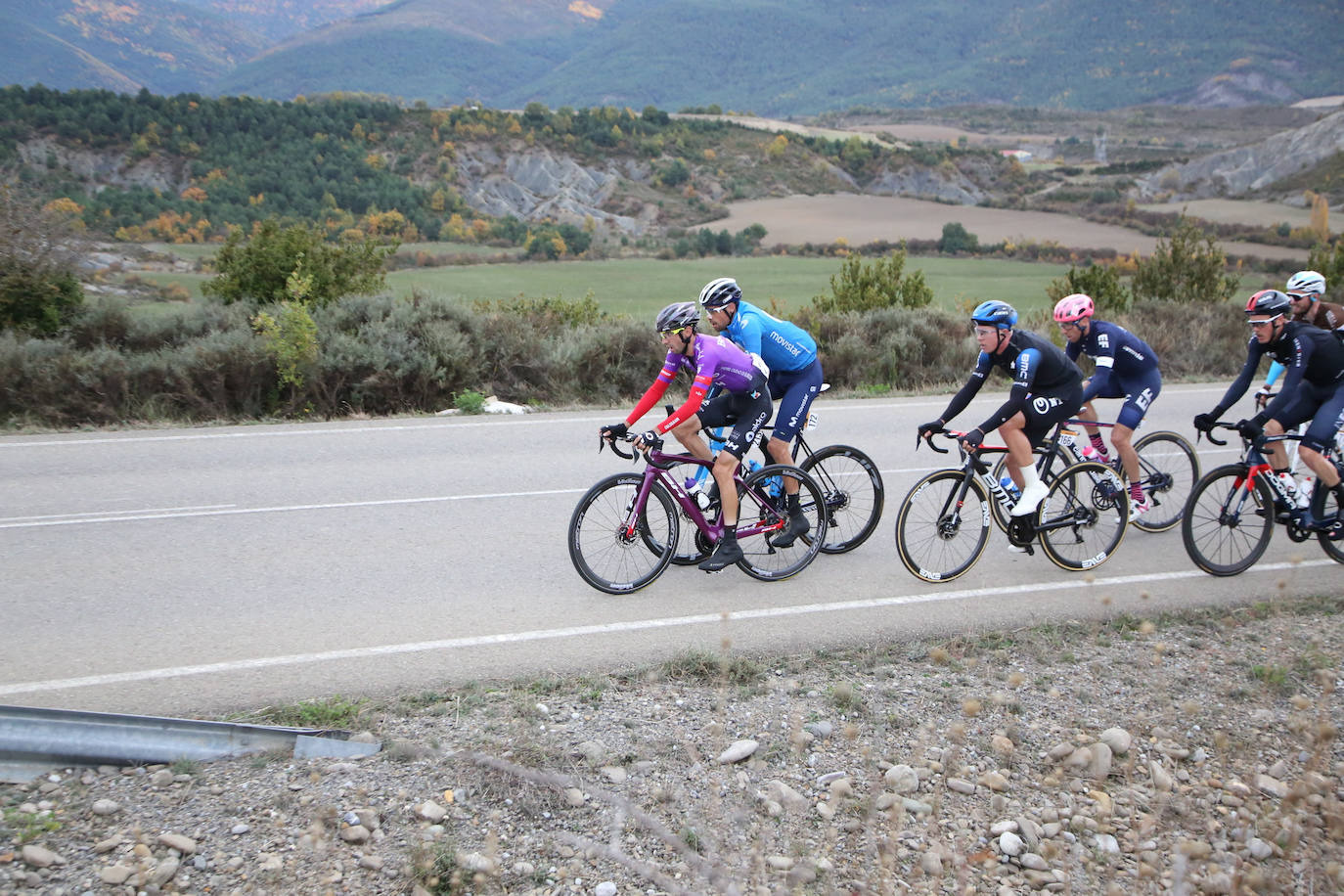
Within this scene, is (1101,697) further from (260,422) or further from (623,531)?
(260,422)

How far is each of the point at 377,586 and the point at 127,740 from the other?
2.58m

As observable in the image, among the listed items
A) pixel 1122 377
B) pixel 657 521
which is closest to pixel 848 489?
pixel 657 521

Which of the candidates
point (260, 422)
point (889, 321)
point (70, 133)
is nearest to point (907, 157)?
point (70, 133)

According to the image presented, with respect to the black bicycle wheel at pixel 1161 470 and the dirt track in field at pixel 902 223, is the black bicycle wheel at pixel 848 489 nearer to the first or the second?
the black bicycle wheel at pixel 1161 470

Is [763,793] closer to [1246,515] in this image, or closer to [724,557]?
[724,557]

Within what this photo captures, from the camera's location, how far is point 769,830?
13.4 feet

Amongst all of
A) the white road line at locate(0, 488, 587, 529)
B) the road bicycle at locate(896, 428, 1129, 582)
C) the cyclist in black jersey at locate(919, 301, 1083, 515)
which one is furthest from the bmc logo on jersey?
the white road line at locate(0, 488, 587, 529)

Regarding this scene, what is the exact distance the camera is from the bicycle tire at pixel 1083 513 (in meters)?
7.35

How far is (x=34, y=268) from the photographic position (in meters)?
13.7

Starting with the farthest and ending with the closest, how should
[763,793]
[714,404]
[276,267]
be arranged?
[276,267] → [714,404] → [763,793]

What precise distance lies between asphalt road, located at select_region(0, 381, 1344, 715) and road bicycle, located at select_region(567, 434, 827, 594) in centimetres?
18

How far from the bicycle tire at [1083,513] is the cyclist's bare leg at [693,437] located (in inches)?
103

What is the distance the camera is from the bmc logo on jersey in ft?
23.2

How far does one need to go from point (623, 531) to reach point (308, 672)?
223cm
